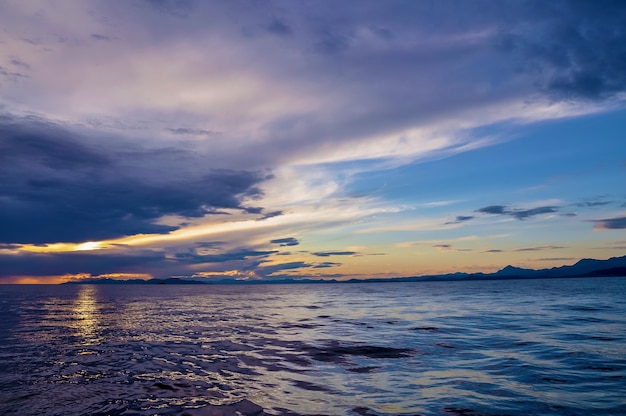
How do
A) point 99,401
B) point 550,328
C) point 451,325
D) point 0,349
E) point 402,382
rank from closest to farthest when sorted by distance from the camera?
point 99,401
point 402,382
point 0,349
point 550,328
point 451,325

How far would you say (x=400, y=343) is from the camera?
872 inches

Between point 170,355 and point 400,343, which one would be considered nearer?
point 170,355

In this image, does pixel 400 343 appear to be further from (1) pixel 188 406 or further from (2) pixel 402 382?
(1) pixel 188 406

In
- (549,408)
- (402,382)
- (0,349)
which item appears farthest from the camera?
(0,349)

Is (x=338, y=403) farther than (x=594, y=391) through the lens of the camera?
No

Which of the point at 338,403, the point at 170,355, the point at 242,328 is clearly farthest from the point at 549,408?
the point at 242,328

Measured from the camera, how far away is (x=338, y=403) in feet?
37.2

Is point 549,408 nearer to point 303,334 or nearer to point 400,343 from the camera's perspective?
point 400,343

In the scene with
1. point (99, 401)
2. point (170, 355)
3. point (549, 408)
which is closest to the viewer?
point (549, 408)

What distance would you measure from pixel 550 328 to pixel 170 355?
24901 millimetres

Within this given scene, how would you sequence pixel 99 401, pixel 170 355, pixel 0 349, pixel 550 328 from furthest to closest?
pixel 550 328 < pixel 0 349 < pixel 170 355 < pixel 99 401

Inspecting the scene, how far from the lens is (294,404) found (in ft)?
37.1

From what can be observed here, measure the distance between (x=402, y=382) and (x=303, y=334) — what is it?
47.2ft

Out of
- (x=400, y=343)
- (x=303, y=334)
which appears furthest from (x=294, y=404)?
(x=303, y=334)
